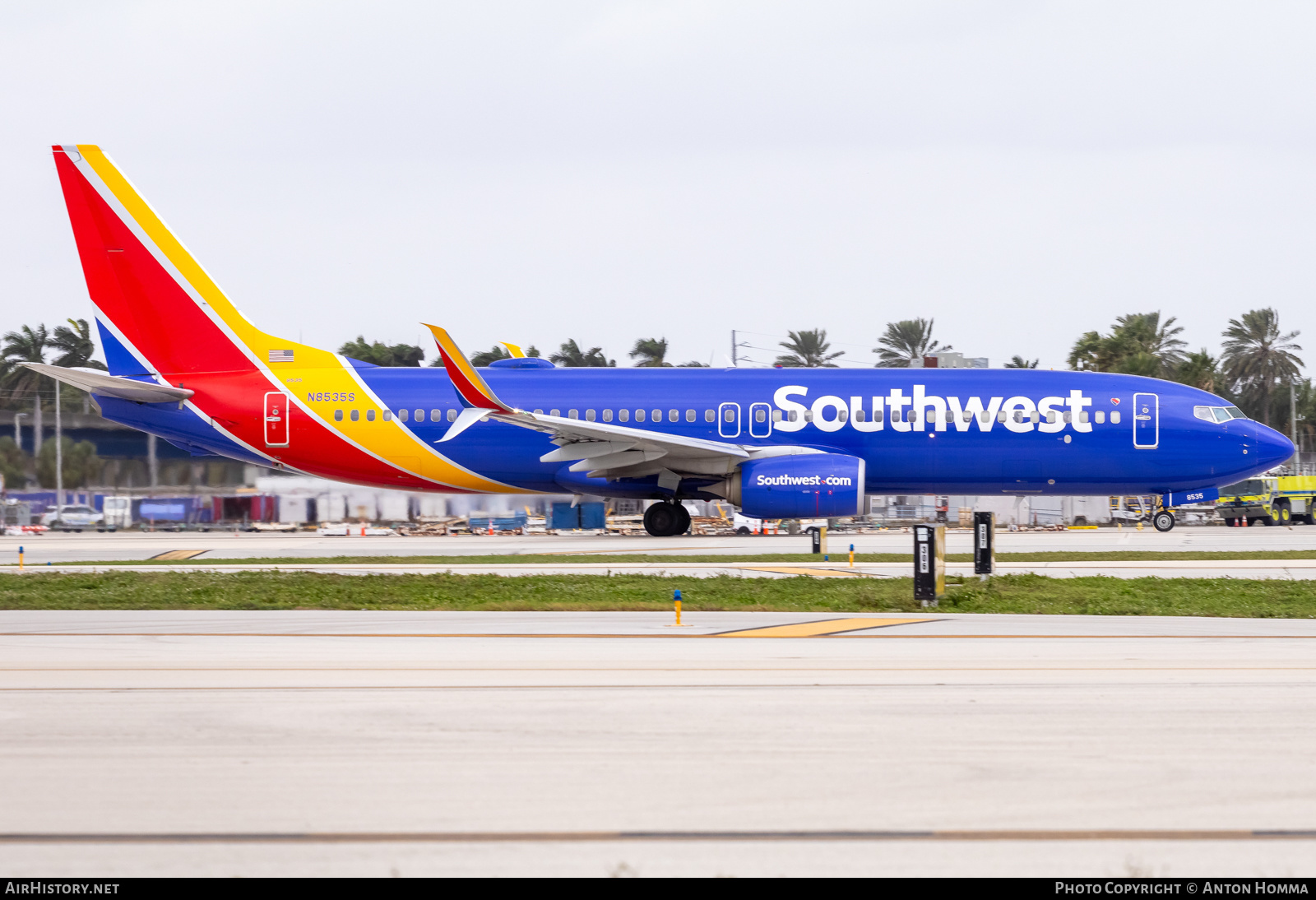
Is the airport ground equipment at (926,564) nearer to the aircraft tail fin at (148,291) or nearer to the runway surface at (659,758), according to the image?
the runway surface at (659,758)

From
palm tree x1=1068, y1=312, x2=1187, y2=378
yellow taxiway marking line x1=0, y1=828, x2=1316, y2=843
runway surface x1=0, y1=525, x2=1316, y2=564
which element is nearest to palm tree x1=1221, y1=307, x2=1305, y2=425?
palm tree x1=1068, y1=312, x2=1187, y2=378

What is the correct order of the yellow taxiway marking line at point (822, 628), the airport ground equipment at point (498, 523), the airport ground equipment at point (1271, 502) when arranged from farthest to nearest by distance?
the airport ground equipment at point (1271, 502) → the airport ground equipment at point (498, 523) → the yellow taxiway marking line at point (822, 628)

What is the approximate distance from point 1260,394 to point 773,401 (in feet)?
226

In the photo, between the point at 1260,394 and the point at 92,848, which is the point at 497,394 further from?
the point at 1260,394

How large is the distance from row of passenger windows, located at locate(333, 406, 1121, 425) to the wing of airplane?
31 centimetres

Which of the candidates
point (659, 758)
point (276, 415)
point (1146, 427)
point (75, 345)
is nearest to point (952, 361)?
point (1146, 427)

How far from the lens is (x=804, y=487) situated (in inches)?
1160

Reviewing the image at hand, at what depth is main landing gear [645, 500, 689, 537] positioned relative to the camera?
32.7 metres

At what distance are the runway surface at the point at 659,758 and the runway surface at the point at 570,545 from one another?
15.2m

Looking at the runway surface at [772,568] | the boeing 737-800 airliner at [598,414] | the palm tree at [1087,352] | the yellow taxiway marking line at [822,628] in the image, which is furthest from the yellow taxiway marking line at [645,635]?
the palm tree at [1087,352]

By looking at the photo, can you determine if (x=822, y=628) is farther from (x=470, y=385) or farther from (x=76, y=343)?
(x=76, y=343)

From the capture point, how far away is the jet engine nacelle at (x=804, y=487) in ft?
96.6

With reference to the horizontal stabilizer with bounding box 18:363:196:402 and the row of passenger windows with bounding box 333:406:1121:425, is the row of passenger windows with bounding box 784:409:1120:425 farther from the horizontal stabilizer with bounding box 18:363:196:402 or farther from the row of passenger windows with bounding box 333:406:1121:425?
the horizontal stabilizer with bounding box 18:363:196:402

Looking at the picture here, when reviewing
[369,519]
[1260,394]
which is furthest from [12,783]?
[1260,394]
